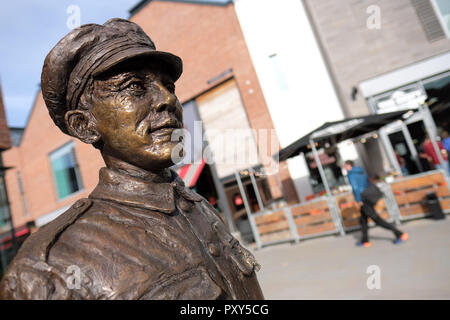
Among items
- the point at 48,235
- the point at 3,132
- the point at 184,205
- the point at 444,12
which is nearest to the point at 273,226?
the point at 184,205

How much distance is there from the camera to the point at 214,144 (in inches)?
468

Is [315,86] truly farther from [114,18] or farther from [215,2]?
[114,18]

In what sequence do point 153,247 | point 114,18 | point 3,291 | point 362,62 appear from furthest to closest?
point 362,62 → point 114,18 → point 153,247 → point 3,291

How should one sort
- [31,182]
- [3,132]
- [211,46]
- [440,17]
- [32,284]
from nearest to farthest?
[32,284] → [3,132] → [440,17] → [211,46] → [31,182]

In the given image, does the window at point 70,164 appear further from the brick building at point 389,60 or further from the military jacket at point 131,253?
the brick building at point 389,60

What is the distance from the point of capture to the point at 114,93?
1302mm

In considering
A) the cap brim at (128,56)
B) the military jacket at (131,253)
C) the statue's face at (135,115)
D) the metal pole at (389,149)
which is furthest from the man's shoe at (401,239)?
the cap brim at (128,56)

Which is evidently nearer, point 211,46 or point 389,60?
point 389,60

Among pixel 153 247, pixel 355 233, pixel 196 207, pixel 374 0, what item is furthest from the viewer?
pixel 374 0

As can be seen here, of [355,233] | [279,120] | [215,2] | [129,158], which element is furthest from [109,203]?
[215,2]

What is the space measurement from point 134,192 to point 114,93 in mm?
467

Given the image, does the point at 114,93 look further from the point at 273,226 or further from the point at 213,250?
the point at 273,226

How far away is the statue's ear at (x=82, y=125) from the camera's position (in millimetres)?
1360

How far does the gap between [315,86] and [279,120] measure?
1921 millimetres
